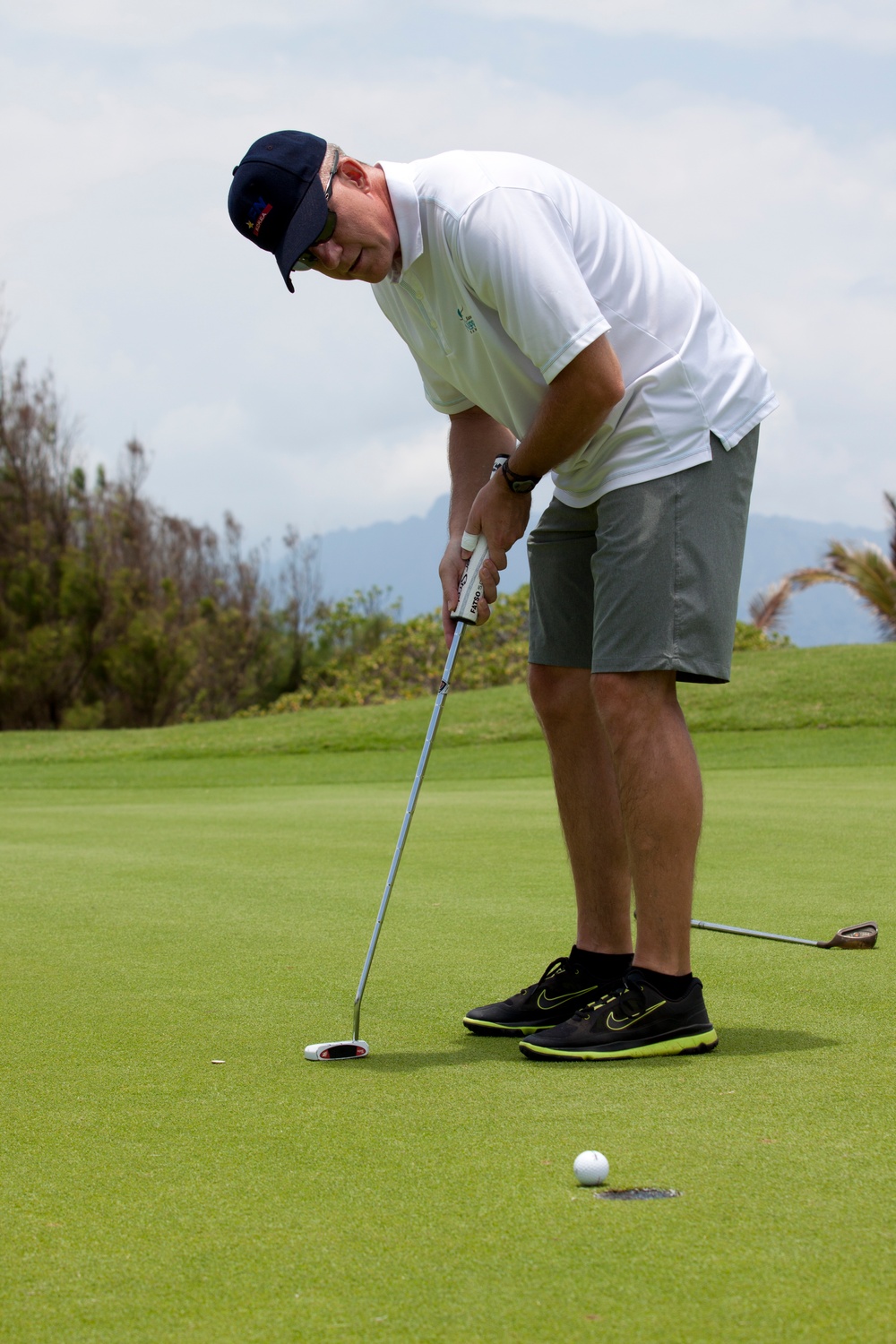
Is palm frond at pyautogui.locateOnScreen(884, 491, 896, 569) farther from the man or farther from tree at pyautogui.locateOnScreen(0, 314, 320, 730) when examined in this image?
the man

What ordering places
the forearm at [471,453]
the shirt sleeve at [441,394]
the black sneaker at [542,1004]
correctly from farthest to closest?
the forearm at [471,453]
the shirt sleeve at [441,394]
the black sneaker at [542,1004]

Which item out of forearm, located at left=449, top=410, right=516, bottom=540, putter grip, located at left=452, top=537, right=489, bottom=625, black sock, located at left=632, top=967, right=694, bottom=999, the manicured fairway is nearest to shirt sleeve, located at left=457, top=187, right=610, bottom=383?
→ putter grip, located at left=452, top=537, right=489, bottom=625

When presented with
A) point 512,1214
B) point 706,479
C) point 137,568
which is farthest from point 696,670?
point 137,568

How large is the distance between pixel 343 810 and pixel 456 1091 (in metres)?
6.01

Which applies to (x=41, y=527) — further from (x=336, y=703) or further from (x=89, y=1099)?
(x=89, y=1099)

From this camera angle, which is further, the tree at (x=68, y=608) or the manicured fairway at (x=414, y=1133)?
the tree at (x=68, y=608)

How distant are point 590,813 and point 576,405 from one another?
2.93 ft

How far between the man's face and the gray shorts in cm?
63

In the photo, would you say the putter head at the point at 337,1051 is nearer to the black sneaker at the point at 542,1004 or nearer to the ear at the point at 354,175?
the black sneaker at the point at 542,1004

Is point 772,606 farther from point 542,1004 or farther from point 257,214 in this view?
point 257,214

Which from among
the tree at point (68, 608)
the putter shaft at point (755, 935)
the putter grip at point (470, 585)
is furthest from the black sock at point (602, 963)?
the tree at point (68, 608)

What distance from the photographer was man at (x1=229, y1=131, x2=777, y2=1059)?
8.16 ft

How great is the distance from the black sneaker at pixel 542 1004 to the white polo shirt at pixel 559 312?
0.97 m

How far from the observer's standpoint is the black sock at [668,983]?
2.59 metres
